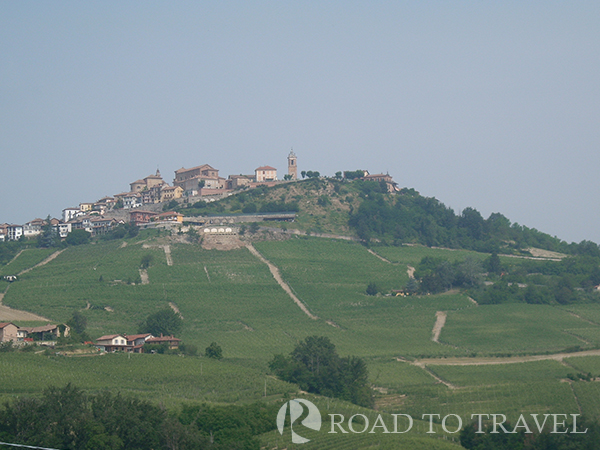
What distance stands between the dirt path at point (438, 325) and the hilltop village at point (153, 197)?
38764mm

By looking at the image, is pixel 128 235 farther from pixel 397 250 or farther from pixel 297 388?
pixel 297 388

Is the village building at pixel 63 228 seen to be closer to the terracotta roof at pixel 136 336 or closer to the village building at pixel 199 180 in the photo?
the village building at pixel 199 180

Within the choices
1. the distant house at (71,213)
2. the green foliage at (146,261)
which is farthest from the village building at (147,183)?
the green foliage at (146,261)

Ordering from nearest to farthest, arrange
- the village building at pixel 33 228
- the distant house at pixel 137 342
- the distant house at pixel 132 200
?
the distant house at pixel 137 342, the village building at pixel 33 228, the distant house at pixel 132 200

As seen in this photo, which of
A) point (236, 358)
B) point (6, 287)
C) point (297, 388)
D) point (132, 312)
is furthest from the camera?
point (6, 287)

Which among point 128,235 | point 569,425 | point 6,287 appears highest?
point 128,235

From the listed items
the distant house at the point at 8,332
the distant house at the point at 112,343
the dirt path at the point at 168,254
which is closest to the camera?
the distant house at the point at 8,332

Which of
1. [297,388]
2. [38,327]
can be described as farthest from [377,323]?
[38,327]

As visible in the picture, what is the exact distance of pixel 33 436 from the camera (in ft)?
103

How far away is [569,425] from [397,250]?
6023 cm

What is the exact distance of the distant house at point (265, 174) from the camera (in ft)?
395

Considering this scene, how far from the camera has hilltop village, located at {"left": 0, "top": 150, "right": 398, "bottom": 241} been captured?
105 meters

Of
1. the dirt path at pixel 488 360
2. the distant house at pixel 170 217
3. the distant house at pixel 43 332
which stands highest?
the distant house at pixel 170 217

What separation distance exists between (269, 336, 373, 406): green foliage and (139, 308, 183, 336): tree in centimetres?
1287
